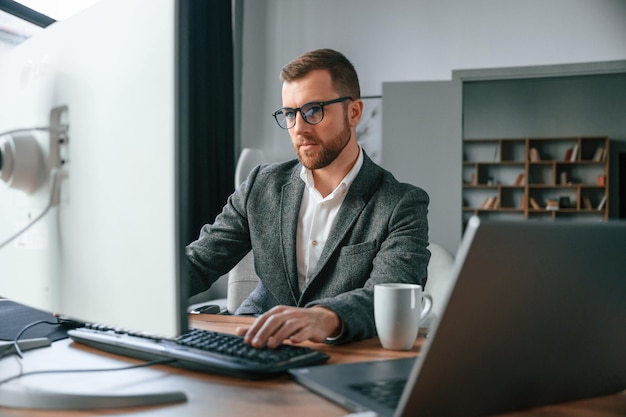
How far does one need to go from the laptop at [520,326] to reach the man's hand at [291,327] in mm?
A: 183

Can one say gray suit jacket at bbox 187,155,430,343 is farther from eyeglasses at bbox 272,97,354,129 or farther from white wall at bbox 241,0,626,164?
white wall at bbox 241,0,626,164

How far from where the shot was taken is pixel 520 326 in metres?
0.63

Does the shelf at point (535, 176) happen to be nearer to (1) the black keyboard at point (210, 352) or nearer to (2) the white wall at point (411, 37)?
(2) the white wall at point (411, 37)

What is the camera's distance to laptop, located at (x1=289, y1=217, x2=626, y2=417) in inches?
22.3

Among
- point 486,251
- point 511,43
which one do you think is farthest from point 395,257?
point 511,43

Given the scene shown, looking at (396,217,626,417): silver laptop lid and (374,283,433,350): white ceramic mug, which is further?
(374,283,433,350): white ceramic mug

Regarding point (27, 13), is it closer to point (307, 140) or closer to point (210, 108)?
point (210, 108)

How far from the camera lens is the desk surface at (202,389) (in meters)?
0.71

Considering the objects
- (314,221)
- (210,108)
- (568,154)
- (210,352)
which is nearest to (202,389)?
(210,352)

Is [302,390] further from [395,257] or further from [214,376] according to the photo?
[395,257]

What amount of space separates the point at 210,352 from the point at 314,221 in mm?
900

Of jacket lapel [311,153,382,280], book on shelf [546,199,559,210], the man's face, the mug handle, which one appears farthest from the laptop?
book on shelf [546,199,559,210]

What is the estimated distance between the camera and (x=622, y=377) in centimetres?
79

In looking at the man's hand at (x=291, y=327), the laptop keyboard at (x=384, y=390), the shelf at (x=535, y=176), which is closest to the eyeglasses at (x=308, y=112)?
the man's hand at (x=291, y=327)
